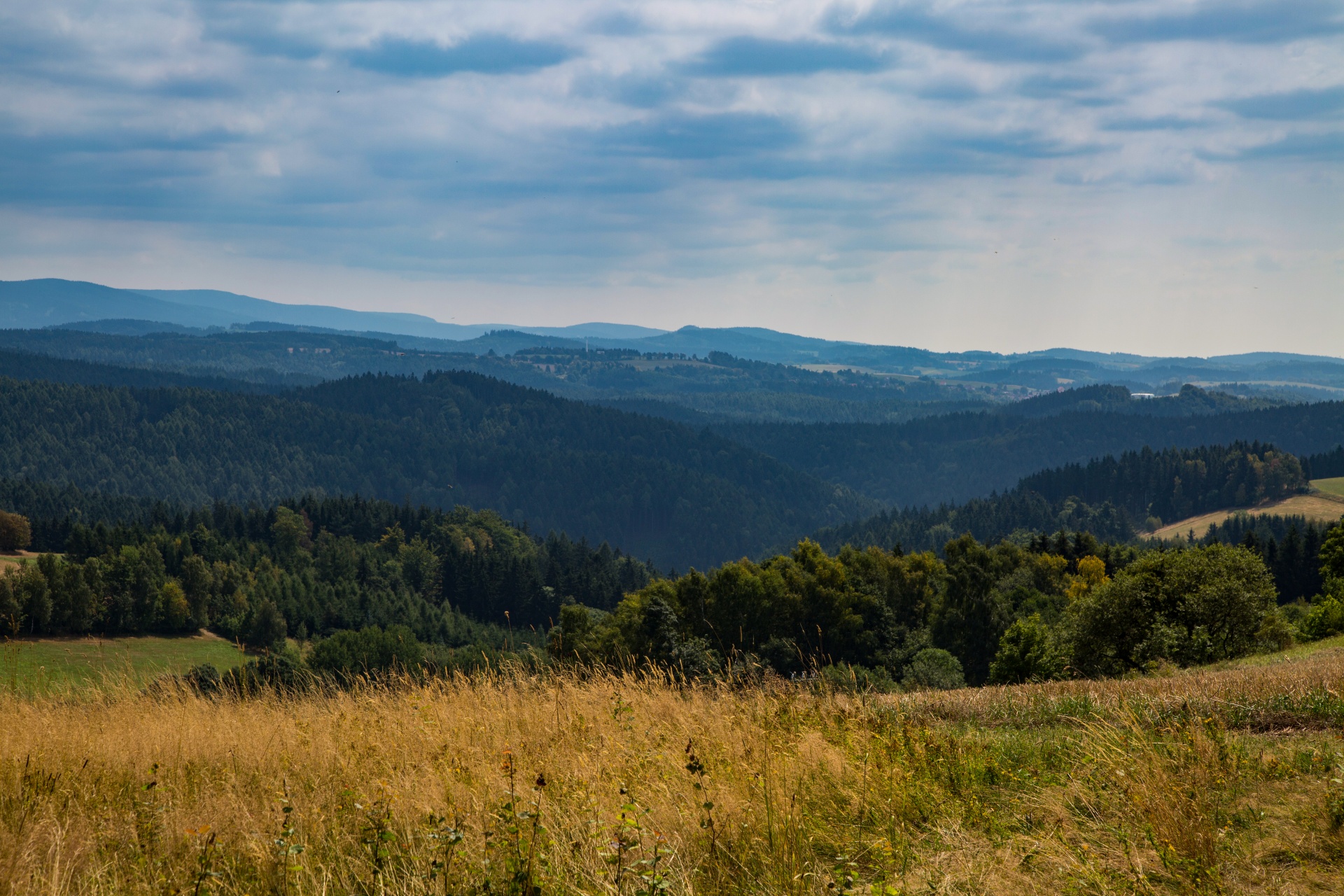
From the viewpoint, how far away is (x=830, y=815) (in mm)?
7281

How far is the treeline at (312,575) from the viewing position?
376 feet

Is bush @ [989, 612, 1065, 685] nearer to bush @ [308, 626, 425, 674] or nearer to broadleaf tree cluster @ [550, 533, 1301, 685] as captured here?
broadleaf tree cluster @ [550, 533, 1301, 685]

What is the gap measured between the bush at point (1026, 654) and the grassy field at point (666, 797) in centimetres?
2643

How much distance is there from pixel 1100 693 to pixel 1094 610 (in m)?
25.1

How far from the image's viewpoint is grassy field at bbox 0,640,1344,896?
595cm

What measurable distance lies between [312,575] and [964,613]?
112370 millimetres

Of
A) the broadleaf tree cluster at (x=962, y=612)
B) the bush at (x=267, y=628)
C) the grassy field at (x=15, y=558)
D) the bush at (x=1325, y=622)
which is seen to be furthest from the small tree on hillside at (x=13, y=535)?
the bush at (x=1325, y=622)

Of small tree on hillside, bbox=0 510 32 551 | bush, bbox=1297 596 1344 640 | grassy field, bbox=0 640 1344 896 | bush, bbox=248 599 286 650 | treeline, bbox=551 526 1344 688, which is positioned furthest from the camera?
small tree on hillside, bbox=0 510 32 551

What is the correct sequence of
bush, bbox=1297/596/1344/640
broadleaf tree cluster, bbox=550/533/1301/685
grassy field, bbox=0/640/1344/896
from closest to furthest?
grassy field, bbox=0/640/1344/896, broadleaf tree cluster, bbox=550/533/1301/685, bush, bbox=1297/596/1344/640

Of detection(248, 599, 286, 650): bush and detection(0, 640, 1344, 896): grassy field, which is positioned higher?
detection(0, 640, 1344, 896): grassy field

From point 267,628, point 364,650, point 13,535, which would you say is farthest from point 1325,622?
point 13,535

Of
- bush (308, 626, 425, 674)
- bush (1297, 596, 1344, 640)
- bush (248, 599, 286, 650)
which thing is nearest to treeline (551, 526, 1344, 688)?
bush (1297, 596, 1344, 640)

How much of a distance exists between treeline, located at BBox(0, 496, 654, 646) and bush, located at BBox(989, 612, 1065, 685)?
83113 mm

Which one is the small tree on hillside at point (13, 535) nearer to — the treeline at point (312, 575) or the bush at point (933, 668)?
the treeline at point (312, 575)
